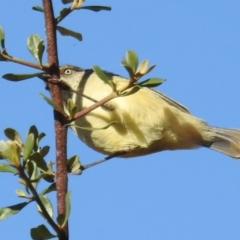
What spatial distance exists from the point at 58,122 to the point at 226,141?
112 inches

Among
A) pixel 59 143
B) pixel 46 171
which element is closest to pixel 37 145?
pixel 46 171

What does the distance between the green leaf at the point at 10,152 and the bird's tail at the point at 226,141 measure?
2872 millimetres

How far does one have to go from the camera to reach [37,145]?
69.9 inches

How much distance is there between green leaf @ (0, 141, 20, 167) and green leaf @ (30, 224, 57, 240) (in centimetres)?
17

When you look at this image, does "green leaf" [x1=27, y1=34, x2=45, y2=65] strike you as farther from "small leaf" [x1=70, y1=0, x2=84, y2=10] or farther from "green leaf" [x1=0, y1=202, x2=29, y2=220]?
"green leaf" [x1=0, y1=202, x2=29, y2=220]

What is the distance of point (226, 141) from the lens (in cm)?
436

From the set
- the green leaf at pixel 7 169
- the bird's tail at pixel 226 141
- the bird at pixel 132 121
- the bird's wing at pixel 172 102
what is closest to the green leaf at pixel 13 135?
the green leaf at pixel 7 169

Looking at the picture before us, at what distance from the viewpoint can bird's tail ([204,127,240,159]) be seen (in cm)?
430

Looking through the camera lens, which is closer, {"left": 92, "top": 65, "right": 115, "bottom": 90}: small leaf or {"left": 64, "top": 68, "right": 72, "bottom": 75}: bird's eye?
{"left": 92, "top": 65, "right": 115, "bottom": 90}: small leaf

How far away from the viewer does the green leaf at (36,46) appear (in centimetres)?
181

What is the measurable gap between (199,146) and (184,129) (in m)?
0.24

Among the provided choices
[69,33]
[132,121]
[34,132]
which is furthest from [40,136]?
[132,121]

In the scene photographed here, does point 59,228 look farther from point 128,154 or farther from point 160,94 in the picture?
point 160,94

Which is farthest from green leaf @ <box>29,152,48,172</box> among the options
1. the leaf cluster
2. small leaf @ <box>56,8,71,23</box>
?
small leaf @ <box>56,8,71,23</box>
